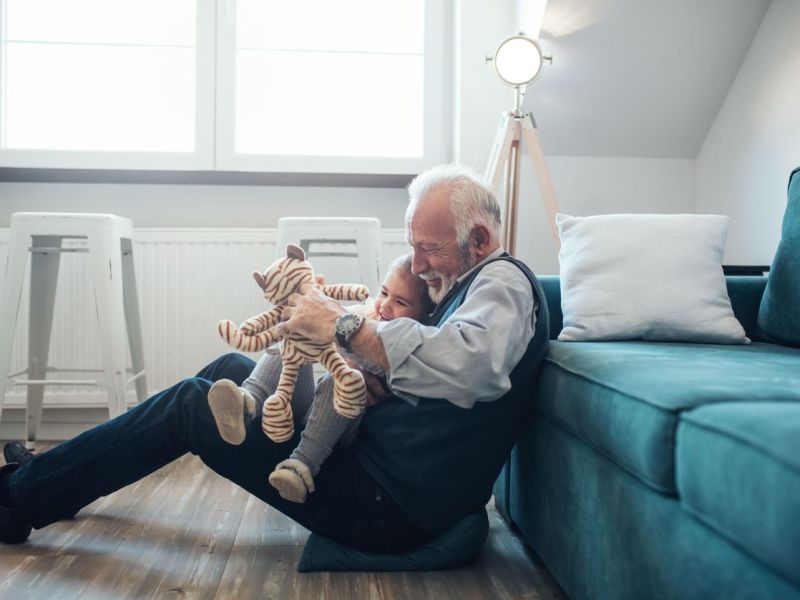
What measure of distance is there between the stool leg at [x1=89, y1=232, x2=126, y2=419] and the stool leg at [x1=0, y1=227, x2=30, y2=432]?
0.22 meters

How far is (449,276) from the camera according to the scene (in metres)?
1.51

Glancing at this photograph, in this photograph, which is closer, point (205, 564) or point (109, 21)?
point (205, 564)

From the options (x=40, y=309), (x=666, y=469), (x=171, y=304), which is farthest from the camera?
(x=171, y=304)

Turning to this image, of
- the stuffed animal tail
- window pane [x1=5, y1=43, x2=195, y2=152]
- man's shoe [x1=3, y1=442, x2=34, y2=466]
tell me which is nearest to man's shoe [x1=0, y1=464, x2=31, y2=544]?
man's shoe [x1=3, y1=442, x2=34, y2=466]

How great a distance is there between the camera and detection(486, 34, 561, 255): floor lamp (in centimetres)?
247

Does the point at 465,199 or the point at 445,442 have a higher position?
the point at 465,199

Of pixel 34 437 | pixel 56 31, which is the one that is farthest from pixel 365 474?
pixel 56 31

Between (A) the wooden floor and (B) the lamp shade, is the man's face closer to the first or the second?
(A) the wooden floor

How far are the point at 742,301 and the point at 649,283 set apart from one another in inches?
14.4

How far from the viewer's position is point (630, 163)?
10.1 ft

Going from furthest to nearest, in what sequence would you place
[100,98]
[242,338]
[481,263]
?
1. [100,98]
2. [481,263]
3. [242,338]

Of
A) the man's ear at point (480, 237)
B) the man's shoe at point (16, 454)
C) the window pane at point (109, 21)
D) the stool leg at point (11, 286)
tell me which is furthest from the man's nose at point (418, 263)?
the window pane at point (109, 21)

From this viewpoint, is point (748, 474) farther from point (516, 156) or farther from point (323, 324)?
point (516, 156)

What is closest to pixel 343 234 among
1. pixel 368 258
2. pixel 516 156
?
pixel 368 258
